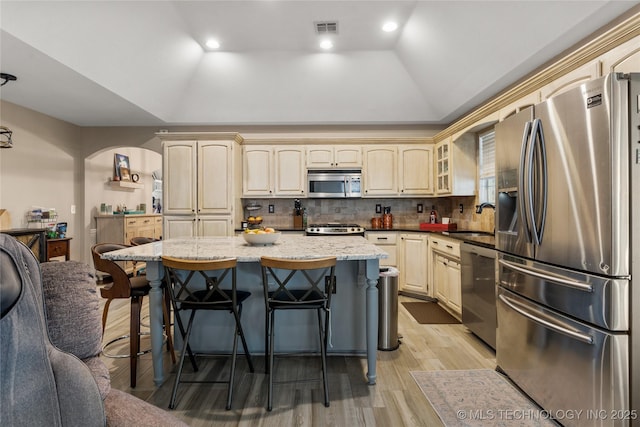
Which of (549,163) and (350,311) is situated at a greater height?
(549,163)

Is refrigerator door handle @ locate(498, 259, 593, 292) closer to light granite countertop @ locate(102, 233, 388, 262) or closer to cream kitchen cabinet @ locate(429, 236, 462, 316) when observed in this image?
light granite countertop @ locate(102, 233, 388, 262)

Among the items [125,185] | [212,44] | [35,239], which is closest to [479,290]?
[212,44]

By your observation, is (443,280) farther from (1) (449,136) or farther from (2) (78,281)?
(2) (78,281)

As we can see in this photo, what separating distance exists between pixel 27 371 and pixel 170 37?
13.1 feet

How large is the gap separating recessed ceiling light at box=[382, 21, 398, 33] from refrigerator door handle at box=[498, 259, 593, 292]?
3.00 m

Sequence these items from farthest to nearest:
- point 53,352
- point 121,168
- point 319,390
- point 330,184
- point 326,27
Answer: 1. point 121,168
2. point 330,184
3. point 326,27
4. point 319,390
5. point 53,352

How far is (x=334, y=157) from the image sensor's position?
523 cm

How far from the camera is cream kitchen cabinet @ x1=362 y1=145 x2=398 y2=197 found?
5.21 meters

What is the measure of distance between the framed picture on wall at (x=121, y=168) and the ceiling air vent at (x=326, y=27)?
4.97m

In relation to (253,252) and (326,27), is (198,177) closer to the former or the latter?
(326,27)

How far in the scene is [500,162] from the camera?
2518 mm

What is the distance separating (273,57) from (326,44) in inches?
30.3

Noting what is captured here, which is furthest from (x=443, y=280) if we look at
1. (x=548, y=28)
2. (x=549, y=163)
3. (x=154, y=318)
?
(x=154, y=318)

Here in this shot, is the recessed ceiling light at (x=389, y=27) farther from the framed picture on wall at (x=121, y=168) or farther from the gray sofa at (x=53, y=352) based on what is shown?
the framed picture on wall at (x=121, y=168)
